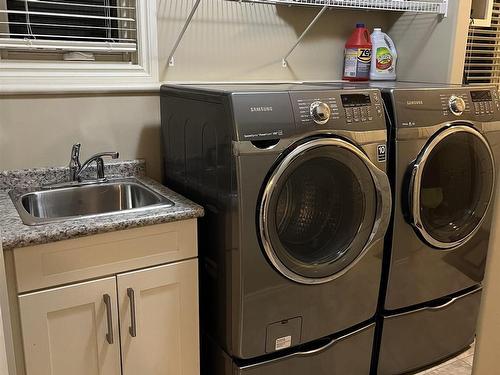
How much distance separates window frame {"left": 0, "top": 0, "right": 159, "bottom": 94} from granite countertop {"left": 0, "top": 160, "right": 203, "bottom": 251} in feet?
1.09

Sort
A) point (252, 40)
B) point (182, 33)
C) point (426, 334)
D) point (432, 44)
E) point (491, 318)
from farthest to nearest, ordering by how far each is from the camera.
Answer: point (432, 44)
point (252, 40)
point (426, 334)
point (182, 33)
point (491, 318)

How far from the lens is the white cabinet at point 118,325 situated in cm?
150

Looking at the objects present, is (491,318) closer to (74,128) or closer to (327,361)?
(327,361)

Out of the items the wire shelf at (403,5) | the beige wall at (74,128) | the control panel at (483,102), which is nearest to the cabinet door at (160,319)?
the beige wall at (74,128)

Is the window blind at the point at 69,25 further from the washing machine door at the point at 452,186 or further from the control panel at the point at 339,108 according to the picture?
the washing machine door at the point at 452,186

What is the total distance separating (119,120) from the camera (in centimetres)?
210

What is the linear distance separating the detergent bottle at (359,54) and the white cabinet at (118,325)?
1408mm

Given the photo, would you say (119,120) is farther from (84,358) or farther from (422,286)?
(422,286)

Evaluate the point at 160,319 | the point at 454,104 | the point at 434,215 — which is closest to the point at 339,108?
the point at 454,104

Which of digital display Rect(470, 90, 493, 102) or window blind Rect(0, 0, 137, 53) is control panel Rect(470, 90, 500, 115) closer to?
digital display Rect(470, 90, 493, 102)

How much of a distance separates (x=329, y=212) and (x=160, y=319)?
2.37 ft

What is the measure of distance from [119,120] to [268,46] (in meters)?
0.83

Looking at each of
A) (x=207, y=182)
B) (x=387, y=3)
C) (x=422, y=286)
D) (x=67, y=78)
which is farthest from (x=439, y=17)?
(x=67, y=78)

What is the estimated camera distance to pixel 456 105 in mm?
1975
